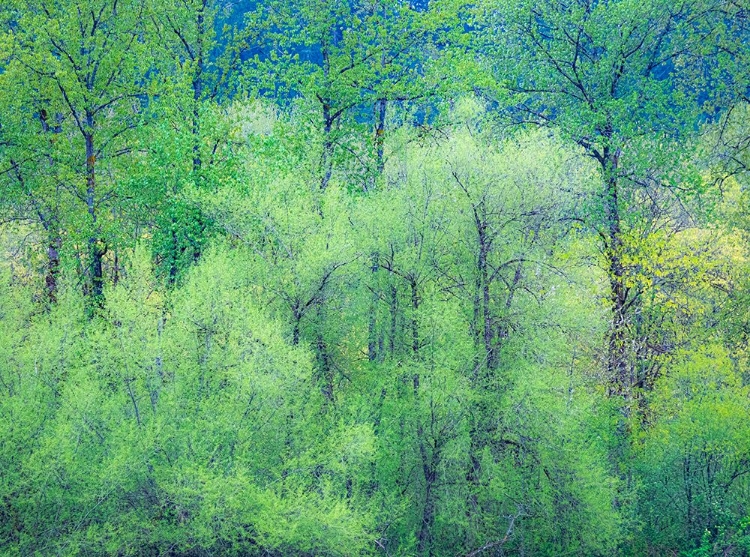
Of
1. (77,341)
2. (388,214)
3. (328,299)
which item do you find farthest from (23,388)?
(388,214)

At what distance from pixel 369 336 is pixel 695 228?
16939mm

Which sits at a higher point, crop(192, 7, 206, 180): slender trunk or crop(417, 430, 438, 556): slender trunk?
crop(192, 7, 206, 180): slender trunk

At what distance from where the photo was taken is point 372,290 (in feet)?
76.9

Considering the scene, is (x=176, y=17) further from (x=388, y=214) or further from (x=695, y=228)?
(x=695, y=228)

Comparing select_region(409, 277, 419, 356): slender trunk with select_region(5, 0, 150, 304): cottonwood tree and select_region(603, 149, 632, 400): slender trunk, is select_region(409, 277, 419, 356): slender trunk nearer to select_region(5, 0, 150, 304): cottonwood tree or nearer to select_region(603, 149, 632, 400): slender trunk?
select_region(603, 149, 632, 400): slender trunk

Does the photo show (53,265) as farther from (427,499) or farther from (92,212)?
(427,499)

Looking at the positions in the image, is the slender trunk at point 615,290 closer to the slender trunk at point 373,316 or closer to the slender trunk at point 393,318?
the slender trunk at point 393,318

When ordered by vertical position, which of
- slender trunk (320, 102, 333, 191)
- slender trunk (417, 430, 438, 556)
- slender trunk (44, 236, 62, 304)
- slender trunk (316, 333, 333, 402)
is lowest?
slender trunk (417, 430, 438, 556)

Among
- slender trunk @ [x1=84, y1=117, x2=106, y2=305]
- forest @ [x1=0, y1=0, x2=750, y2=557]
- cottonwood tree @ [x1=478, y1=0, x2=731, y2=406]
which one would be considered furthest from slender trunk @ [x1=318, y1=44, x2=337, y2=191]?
slender trunk @ [x1=84, y1=117, x2=106, y2=305]

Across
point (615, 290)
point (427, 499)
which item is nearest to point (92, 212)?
point (427, 499)

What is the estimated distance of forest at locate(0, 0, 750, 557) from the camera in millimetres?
19453

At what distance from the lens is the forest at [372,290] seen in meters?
Answer: 19.5

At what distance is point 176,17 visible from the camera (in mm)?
27297

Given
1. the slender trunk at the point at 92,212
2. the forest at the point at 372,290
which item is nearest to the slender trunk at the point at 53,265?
the forest at the point at 372,290
